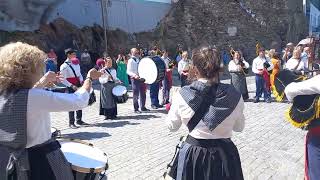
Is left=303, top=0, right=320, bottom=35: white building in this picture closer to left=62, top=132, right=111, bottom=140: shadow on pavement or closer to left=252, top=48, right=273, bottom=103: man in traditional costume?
left=252, top=48, right=273, bottom=103: man in traditional costume

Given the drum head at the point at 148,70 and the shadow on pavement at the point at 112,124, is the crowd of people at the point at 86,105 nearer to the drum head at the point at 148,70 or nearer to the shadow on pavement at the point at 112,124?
the shadow on pavement at the point at 112,124

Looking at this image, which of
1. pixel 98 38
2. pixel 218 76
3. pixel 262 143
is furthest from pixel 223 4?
pixel 218 76

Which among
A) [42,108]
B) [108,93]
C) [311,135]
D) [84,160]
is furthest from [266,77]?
[42,108]

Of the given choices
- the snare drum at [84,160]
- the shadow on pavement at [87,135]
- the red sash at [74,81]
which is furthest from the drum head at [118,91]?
the snare drum at [84,160]

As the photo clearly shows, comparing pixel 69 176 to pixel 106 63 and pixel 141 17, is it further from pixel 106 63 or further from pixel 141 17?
pixel 141 17

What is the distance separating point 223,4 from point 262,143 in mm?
24287

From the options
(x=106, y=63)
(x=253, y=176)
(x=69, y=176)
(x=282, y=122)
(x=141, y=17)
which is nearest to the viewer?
(x=69, y=176)

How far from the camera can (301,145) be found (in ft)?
23.0

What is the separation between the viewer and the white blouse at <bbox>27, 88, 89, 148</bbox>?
2969mm

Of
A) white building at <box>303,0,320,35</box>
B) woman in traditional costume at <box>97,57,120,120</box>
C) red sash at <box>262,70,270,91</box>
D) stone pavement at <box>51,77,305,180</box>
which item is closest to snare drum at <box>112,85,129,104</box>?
woman in traditional costume at <box>97,57,120,120</box>

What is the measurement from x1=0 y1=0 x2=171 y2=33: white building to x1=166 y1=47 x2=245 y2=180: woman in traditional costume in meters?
16.9

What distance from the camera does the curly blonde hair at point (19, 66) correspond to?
9.49ft

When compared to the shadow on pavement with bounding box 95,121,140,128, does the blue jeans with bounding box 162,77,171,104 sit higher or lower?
higher

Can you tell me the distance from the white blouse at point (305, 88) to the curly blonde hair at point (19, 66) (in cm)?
183
